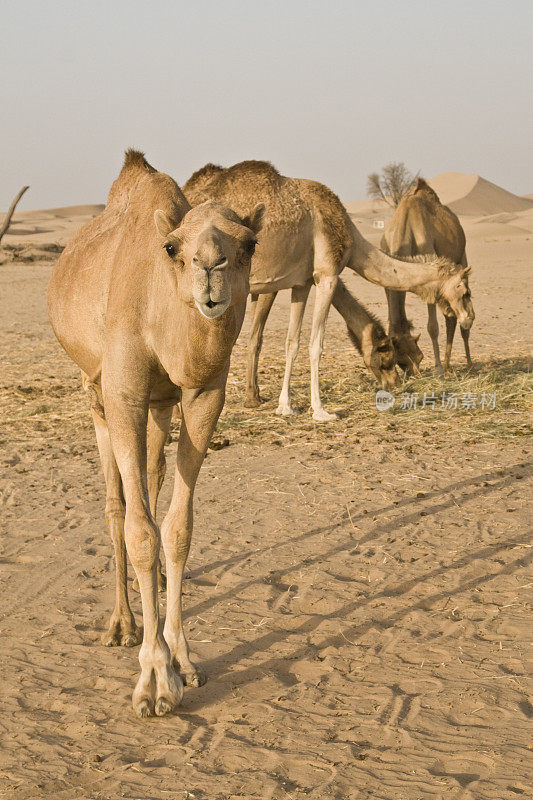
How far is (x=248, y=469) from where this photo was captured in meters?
7.76

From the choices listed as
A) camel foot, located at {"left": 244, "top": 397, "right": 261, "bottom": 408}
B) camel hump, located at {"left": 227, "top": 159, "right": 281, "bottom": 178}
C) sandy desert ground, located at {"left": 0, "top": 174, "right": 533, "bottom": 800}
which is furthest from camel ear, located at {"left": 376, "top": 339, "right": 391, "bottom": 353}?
camel hump, located at {"left": 227, "top": 159, "right": 281, "bottom": 178}

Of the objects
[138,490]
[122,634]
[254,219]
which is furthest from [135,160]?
[122,634]

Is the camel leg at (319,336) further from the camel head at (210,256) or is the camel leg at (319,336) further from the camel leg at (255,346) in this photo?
the camel head at (210,256)

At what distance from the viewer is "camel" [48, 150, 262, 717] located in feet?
11.2

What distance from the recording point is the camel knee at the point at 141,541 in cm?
388

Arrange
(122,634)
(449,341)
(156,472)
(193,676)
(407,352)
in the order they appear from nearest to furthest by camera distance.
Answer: (193,676), (122,634), (156,472), (407,352), (449,341)

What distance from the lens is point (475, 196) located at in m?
99.8

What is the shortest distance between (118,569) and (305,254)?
5658mm

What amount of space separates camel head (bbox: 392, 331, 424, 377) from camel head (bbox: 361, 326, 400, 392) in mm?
631

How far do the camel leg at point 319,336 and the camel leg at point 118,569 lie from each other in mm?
4863

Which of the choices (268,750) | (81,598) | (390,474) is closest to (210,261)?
(268,750)

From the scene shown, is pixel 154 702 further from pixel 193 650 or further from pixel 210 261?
pixel 210 261

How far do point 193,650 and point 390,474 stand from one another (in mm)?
3388

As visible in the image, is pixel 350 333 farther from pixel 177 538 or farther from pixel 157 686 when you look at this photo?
pixel 157 686
